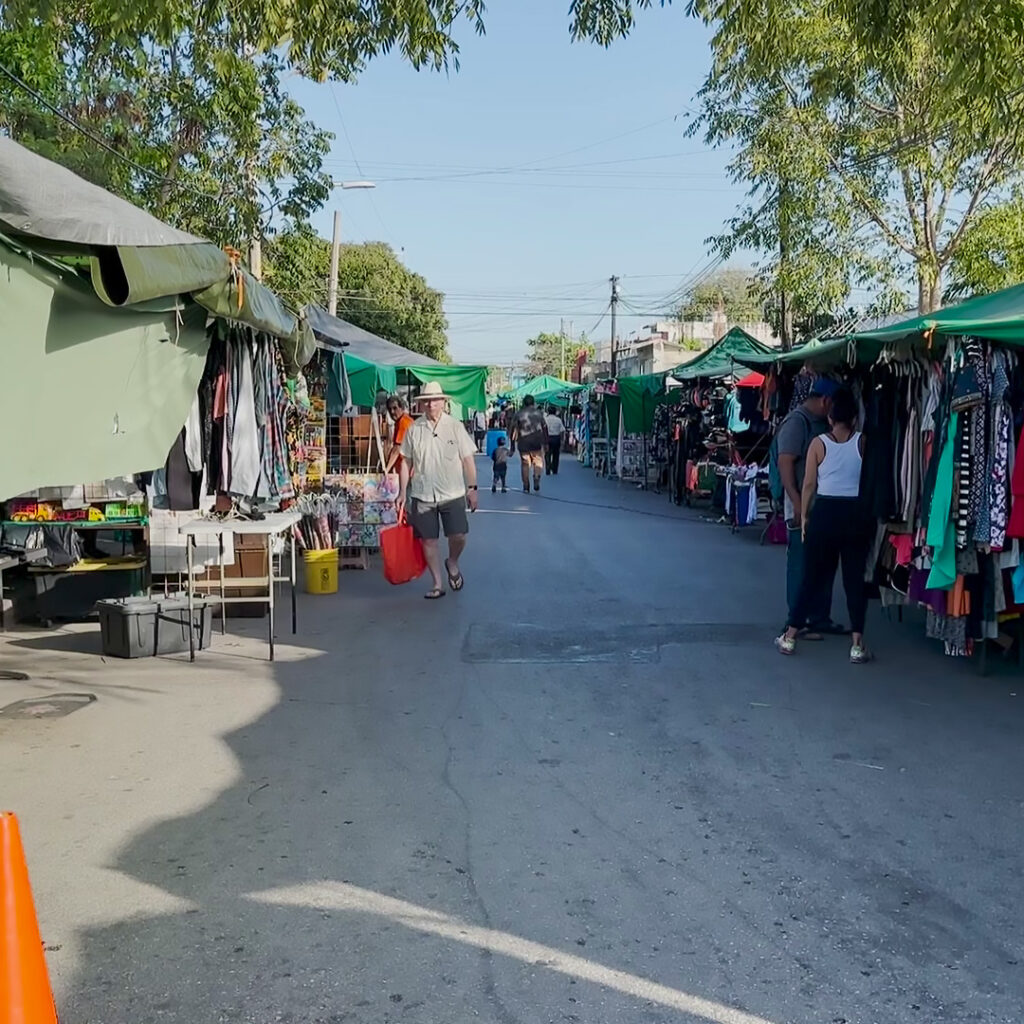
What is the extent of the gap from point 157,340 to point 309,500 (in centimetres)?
622

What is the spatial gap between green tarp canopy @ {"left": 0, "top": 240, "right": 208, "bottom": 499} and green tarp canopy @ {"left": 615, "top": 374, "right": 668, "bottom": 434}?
19.0 meters

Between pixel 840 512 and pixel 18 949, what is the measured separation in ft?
20.5

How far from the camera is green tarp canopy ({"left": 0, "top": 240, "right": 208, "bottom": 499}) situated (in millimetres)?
4281

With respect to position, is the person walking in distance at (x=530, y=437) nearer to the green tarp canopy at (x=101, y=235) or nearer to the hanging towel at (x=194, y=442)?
the hanging towel at (x=194, y=442)

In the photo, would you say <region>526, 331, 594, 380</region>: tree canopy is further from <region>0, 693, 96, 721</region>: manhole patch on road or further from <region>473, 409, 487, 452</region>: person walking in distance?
<region>0, 693, 96, 721</region>: manhole patch on road

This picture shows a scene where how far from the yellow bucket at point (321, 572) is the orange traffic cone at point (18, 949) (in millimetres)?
8006

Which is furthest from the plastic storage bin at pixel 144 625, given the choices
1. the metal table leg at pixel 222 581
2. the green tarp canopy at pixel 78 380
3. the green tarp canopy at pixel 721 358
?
the green tarp canopy at pixel 721 358

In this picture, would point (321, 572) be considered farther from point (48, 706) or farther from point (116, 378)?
point (116, 378)

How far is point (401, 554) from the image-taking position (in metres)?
10.7

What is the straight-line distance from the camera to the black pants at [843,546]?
7.89m

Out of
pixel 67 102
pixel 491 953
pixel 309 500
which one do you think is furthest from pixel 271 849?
pixel 67 102

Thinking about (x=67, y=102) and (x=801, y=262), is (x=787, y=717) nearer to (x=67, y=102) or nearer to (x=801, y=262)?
(x=67, y=102)

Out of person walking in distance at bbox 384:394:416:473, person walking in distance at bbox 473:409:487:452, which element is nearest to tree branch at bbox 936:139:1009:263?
person walking in distance at bbox 384:394:416:473

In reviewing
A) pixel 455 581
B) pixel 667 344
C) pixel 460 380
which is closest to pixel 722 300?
pixel 667 344
